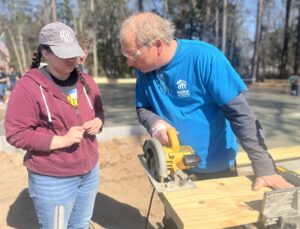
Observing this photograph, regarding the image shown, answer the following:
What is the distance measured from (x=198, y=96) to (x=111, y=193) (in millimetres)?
2528

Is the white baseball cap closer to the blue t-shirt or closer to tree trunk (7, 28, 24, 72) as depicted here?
the blue t-shirt

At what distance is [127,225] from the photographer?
11.7ft

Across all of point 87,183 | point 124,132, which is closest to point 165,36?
point 87,183

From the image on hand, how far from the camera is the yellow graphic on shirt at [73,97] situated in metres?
2.08

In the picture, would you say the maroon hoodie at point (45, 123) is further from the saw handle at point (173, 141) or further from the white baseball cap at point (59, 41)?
the saw handle at point (173, 141)

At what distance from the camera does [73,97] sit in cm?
212

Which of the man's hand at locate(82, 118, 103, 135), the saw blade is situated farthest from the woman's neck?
the saw blade

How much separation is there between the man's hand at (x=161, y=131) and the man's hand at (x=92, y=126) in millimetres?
354

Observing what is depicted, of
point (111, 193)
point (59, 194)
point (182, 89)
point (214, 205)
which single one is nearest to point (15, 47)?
point (111, 193)

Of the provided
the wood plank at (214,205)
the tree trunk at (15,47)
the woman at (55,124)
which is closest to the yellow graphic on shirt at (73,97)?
the woman at (55,124)

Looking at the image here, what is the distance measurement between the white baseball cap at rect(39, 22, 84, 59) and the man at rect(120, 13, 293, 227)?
29 centimetres

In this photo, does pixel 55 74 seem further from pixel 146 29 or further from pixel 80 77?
pixel 146 29

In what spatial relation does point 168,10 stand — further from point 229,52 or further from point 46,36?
point 46,36

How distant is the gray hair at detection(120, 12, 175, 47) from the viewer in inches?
71.0
